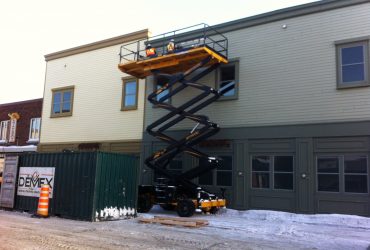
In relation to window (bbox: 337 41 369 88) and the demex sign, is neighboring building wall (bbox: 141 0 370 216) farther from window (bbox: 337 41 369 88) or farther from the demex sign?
the demex sign

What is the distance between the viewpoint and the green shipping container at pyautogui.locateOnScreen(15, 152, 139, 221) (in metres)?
13.8

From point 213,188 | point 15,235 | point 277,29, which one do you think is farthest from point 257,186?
point 15,235

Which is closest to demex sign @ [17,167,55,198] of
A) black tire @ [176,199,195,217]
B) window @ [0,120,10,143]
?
black tire @ [176,199,195,217]

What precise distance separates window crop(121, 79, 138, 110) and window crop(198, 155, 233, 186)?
19.6 ft

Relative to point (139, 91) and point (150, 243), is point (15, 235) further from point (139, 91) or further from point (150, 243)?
point (139, 91)

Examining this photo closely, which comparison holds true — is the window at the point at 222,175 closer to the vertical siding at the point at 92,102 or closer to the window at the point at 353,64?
the vertical siding at the point at 92,102

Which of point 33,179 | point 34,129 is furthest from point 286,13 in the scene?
point 34,129

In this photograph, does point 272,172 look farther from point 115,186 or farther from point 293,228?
point 115,186

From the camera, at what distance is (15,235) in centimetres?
1033

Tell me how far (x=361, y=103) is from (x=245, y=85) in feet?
15.9

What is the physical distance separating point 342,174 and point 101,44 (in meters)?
15.2

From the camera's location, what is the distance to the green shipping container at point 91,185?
1382cm

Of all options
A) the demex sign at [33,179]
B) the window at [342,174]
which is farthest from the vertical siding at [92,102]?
the window at [342,174]

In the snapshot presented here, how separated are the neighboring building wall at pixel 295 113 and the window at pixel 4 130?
61.1 ft
